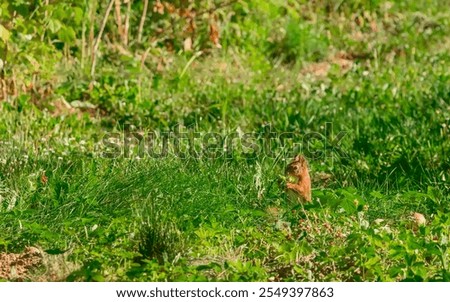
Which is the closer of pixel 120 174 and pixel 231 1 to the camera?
pixel 120 174

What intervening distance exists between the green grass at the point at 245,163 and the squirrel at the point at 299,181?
0.24 ft

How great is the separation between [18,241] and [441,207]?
7.30 ft

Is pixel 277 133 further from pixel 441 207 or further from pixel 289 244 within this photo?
pixel 289 244

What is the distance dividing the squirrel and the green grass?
74 millimetres

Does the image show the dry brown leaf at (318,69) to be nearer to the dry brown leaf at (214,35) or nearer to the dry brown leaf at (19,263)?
the dry brown leaf at (214,35)

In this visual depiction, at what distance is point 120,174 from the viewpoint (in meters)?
5.95

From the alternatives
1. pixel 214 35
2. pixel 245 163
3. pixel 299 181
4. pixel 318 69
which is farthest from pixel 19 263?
pixel 318 69

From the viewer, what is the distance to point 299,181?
577 centimetres

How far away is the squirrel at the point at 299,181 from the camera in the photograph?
18.8 ft

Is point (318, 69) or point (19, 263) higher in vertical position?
point (19, 263)

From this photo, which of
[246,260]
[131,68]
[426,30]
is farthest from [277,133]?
[426,30]

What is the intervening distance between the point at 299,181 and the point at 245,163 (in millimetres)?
706

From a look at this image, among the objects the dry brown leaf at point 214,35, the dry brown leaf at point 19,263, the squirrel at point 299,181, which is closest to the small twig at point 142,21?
the dry brown leaf at point 214,35

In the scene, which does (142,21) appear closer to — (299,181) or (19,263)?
(299,181)
